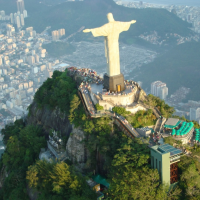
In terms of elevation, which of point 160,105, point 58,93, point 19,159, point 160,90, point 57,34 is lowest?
point 160,90

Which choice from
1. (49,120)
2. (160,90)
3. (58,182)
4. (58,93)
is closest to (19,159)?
(49,120)

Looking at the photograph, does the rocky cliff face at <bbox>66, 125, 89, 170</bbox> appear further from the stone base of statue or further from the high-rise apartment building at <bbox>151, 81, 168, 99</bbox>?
the high-rise apartment building at <bbox>151, 81, 168, 99</bbox>

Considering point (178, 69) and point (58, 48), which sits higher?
point (58, 48)

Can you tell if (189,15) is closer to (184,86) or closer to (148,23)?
(148,23)

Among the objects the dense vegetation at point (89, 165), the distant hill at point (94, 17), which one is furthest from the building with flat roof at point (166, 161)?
the distant hill at point (94, 17)

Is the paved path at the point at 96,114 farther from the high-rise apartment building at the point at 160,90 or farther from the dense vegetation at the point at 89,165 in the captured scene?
the high-rise apartment building at the point at 160,90

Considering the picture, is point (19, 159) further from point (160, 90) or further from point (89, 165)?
point (160, 90)

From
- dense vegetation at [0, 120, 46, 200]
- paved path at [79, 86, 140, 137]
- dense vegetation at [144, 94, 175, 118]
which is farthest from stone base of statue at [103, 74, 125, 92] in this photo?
dense vegetation at [0, 120, 46, 200]
